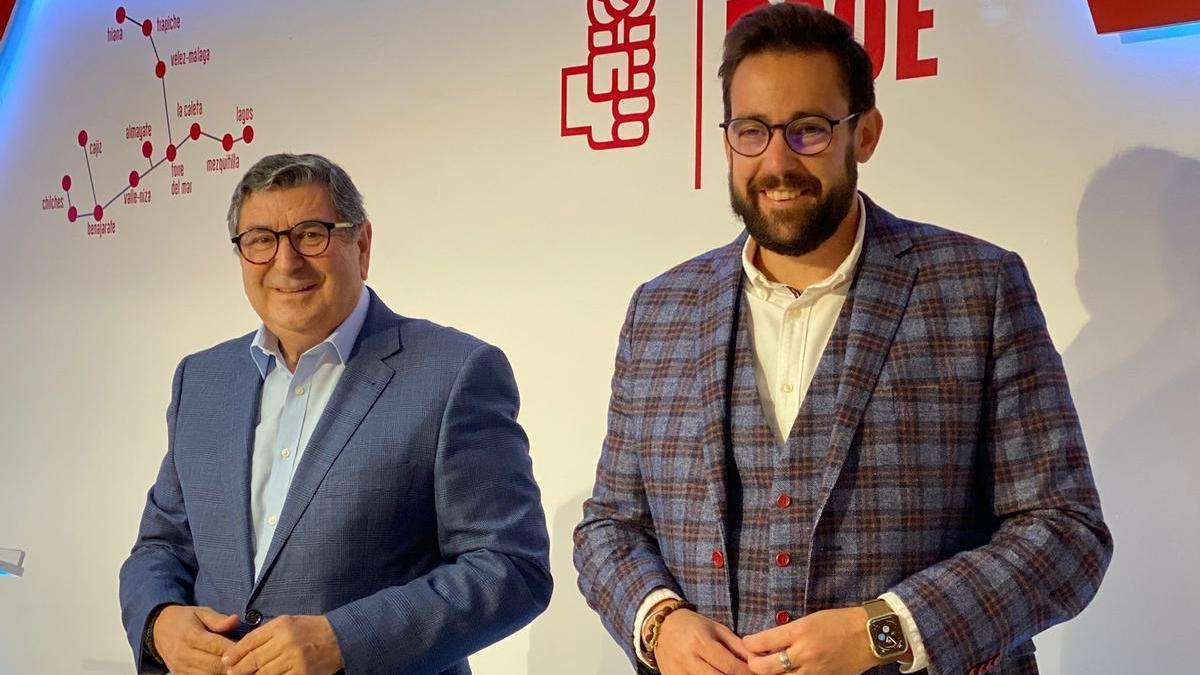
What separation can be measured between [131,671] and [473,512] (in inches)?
101

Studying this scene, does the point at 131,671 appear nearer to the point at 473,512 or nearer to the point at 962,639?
the point at 473,512

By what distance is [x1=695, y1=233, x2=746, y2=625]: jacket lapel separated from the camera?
1.94 m

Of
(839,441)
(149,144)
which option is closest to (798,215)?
(839,441)

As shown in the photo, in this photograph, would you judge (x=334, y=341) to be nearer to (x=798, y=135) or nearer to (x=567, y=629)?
(x=798, y=135)

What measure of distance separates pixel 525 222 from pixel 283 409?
4.21ft

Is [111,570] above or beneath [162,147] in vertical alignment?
beneath

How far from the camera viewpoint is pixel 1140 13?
2.79 metres

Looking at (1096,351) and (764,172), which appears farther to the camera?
(1096,351)

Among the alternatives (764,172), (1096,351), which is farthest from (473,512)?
(1096,351)

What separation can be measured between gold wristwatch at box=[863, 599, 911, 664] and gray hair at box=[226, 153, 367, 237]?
4.27 ft

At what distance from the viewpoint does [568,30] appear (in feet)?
Answer: 12.0

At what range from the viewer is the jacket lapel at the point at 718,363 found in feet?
6.36

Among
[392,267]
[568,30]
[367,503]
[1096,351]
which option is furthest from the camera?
[392,267]

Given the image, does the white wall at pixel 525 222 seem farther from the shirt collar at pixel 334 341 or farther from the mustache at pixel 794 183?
the mustache at pixel 794 183
